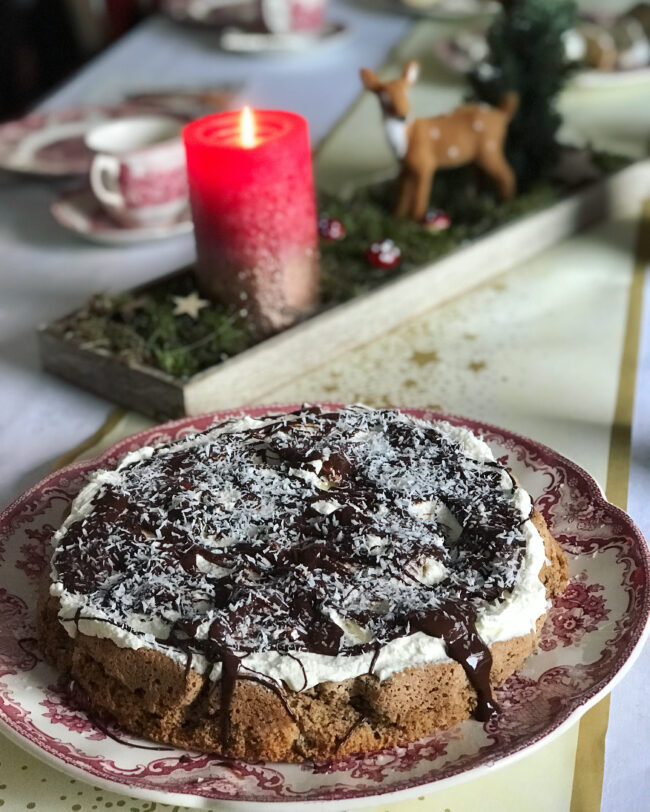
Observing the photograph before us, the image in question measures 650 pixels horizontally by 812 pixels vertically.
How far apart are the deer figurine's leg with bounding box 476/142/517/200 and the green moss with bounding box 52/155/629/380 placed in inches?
0.8

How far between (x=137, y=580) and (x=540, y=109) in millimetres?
1140

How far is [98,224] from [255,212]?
0.46m

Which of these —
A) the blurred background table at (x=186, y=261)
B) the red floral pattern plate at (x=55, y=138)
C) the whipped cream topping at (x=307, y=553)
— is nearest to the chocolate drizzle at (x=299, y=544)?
the whipped cream topping at (x=307, y=553)

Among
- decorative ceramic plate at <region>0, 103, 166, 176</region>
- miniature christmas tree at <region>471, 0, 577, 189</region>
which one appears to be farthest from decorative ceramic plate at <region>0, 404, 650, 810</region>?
decorative ceramic plate at <region>0, 103, 166, 176</region>

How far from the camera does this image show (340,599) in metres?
0.75

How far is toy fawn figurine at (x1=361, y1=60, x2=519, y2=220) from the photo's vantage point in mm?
1479

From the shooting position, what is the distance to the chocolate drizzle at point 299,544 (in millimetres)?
736

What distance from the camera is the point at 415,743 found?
74 centimetres

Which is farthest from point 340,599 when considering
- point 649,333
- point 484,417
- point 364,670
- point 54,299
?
point 54,299

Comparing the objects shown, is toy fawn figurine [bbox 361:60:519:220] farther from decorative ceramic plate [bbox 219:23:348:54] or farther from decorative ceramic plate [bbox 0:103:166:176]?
decorative ceramic plate [bbox 219:23:348:54]

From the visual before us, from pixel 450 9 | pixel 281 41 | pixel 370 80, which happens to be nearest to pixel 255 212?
pixel 370 80

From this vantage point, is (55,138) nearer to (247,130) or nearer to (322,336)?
(247,130)

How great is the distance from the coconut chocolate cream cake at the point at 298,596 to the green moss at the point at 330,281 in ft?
1.09

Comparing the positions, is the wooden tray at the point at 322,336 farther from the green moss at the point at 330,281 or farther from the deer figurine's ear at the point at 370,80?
the deer figurine's ear at the point at 370,80
